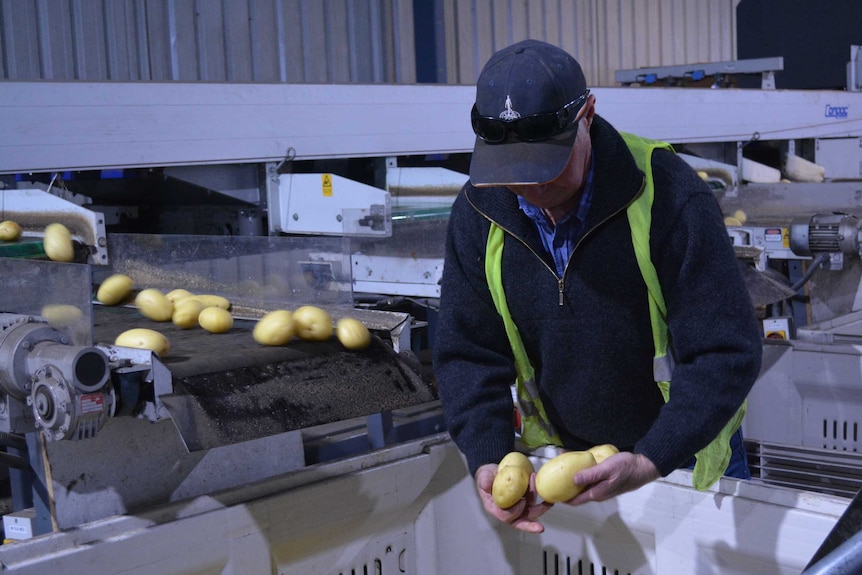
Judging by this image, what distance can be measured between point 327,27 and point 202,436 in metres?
3.42

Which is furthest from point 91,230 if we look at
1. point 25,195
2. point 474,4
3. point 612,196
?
point 474,4

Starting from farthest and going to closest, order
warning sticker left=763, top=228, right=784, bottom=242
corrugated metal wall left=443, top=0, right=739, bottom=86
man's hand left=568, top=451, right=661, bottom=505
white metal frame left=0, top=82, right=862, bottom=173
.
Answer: corrugated metal wall left=443, top=0, right=739, bottom=86 → warning sticker left=763, top=228, right=784, bottom=242 → white metal frame left=0, top=82, right=862, bottom=173 → man's hand left=568, top=451, right=661, bottom=505

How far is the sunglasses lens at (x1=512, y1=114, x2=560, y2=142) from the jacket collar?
0.13 m

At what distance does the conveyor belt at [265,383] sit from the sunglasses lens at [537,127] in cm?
59

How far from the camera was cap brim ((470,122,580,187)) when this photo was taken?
1132 mm

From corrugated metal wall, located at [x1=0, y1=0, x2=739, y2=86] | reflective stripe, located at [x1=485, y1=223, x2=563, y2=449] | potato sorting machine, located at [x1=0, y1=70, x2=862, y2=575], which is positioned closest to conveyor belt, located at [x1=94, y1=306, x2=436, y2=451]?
potato sorting machine, located at [x1=0, y1=70, x2=862, y2=575]

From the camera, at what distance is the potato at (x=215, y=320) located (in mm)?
1746

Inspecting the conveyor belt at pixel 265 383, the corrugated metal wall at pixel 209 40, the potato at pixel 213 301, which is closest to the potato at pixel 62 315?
the conveyor belt at pixel 265 383

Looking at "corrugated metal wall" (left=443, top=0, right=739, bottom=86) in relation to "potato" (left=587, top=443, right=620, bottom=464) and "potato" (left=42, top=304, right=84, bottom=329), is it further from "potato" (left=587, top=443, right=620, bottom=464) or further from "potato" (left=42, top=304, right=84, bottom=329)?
"potato" (left=587, top=443, right=620, bottom=464)

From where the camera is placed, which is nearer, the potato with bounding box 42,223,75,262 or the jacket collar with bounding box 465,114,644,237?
the jacket collar with bounding box 465,114,644,237

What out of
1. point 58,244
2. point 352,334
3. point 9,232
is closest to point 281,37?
point 9,232

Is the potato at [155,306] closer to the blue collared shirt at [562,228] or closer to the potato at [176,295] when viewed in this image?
the potato at [176,295]

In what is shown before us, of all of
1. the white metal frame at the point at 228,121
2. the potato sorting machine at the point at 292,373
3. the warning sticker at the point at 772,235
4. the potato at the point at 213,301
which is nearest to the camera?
the potato sorting machine at the point at 292,373

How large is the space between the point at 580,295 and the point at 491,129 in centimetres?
26
